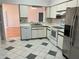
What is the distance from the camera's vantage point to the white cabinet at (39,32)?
4.40m

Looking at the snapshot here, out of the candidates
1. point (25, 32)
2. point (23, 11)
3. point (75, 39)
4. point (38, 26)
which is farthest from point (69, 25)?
point (23, 11)

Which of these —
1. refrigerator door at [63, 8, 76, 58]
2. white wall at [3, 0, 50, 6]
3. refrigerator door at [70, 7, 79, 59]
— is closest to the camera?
refrigerator door at [70, 7, 79, 59]

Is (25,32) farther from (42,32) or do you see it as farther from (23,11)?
(23,11)

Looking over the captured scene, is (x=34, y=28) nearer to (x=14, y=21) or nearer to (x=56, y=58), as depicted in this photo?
(x=56, y=58)

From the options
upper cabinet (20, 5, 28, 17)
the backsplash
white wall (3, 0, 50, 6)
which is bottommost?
the backsplash

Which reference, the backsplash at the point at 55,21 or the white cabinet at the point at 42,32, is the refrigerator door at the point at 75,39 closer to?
the backsplash at the point at 55,21

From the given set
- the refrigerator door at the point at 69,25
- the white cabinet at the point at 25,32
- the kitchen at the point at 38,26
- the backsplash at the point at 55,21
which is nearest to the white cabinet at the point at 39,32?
the kitchen at the point at 38,26

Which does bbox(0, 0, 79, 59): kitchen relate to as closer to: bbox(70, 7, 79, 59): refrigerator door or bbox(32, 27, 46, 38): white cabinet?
bbox(32, 27, 46, 38): white cabinet

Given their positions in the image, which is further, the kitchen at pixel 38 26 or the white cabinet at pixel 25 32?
the white cabinet at pixel 25 32

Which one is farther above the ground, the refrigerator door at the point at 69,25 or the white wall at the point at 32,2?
the white wall at the point at 32,2

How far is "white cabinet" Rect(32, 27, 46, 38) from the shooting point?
440 cm

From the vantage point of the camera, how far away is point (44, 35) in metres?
4.66

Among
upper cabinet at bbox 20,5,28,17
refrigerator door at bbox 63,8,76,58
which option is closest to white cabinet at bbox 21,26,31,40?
upper cabinet at bbox 20,5,28,17

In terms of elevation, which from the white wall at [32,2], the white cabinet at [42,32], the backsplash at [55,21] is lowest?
A: the white cabinet at [42,32]
